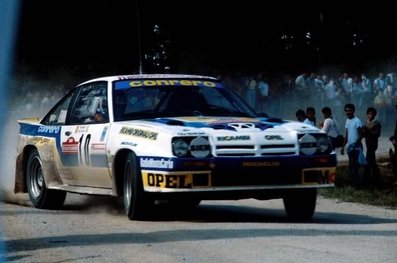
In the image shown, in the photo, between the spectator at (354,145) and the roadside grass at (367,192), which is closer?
the roadside grass at (367,192)

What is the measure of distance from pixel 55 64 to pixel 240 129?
2406 cm

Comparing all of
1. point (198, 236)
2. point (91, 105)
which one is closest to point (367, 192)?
point (91, 105)

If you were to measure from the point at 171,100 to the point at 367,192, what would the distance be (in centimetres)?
384

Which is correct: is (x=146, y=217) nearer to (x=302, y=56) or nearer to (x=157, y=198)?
(x=157, y=198)

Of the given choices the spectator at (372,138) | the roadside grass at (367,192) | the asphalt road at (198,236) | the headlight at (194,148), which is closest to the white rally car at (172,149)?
the headlight at (194,148)

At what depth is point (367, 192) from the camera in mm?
13086

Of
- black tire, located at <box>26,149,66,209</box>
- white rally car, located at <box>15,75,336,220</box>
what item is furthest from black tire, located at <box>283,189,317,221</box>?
black tire, located at <box>26,149,66,209</box>

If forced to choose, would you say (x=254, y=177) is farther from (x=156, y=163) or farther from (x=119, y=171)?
(x=119, y=171)

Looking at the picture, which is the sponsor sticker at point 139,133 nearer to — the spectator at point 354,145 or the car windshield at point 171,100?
the car windshield at point 171,100

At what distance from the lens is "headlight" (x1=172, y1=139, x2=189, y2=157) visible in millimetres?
9062

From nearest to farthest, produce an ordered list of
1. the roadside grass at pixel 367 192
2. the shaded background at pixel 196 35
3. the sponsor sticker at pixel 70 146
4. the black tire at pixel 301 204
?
the black tire at pixel 301 204 → the sponsor sticker at pixel 70 146 → the roadside grass at pixel 367 192 → the shaded background at pixel 196 35

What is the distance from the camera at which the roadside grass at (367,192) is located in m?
12.2

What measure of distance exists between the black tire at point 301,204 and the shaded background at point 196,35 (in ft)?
65.9

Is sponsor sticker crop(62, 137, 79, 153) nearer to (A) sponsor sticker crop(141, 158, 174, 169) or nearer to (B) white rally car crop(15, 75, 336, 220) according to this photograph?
(B) white rally car crop(15, 75, 336, 220)
